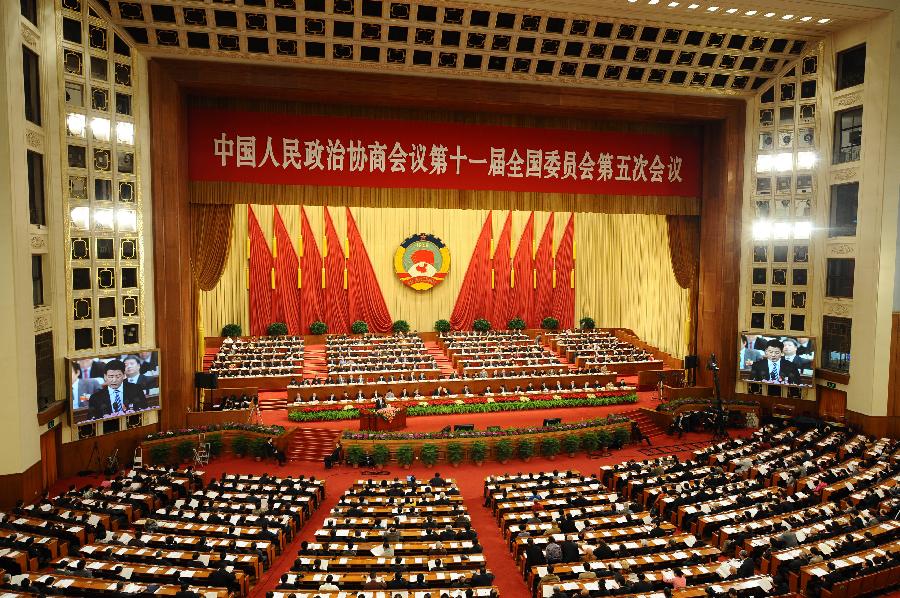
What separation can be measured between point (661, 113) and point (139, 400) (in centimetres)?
1781

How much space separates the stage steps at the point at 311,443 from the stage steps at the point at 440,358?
19.6 feet

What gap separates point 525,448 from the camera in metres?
16.9

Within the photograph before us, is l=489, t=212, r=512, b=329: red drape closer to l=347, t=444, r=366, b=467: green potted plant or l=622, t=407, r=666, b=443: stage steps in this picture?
l=622, t=407, r=666, b=443: stage steps

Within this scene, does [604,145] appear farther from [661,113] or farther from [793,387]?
[793,387]

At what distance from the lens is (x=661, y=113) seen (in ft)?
67.6

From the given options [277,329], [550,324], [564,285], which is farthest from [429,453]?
[564,285]

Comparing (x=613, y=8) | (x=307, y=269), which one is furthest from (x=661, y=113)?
(x=307, y=269)

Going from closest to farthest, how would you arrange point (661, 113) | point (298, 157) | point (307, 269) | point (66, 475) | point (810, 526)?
point (810, 526), point (66, 475), point (298, 157), point (661, 113), point (307, 269)

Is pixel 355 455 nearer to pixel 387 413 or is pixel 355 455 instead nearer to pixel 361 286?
pixel 387 413

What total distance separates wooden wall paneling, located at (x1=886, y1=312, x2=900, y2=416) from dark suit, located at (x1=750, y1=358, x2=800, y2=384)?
2.48 m

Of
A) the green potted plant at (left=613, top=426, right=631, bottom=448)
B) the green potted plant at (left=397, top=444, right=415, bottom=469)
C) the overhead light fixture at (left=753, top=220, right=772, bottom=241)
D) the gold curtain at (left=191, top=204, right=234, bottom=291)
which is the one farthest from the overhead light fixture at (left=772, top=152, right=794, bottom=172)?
the gold curtain at (left=191, top=204, right=234, bottom=291)

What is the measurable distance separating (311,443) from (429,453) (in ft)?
11.4

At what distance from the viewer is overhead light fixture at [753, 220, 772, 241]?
20.7 m

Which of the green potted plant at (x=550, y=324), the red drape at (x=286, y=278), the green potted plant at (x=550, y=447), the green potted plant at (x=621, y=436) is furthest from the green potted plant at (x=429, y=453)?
the green potted plant at (x=550, y=324)
